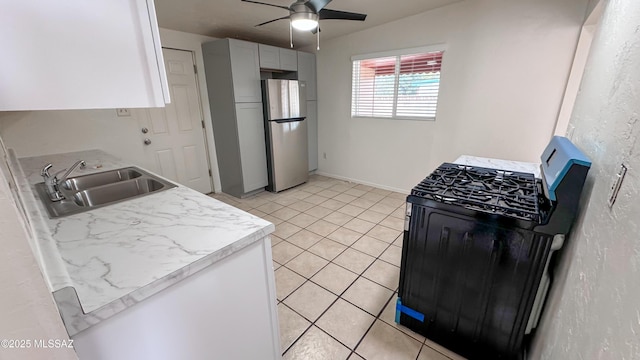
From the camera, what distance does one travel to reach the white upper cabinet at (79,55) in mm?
465

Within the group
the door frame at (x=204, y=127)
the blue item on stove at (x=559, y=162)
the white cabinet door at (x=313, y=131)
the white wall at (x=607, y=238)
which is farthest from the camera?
the white cabinet door at (x=313, y=131)

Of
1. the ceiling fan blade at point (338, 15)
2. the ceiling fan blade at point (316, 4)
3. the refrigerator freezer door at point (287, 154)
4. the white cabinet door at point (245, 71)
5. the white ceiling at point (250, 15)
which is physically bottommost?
the refrigerator freezer door at point (287, 154)

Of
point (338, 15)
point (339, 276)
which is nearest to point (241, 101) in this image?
point (338, 15)

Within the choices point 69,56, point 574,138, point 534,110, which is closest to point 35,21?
point 69,56

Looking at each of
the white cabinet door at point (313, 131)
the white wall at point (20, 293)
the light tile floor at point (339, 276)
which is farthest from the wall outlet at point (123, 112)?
the white wall at point (20, 293)

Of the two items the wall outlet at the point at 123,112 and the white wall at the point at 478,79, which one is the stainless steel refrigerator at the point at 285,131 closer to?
the white wall at the point at 478,79

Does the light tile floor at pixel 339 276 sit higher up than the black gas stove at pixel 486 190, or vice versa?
the black gas stove at pixel 486 190

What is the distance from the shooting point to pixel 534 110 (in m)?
2.59

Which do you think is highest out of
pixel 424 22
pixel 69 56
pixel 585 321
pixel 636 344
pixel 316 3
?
pixel 424 22

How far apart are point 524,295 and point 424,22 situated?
3.09 metres

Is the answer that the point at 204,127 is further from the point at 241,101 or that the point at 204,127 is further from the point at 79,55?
the point at 79,55

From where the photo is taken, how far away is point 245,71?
3246mm

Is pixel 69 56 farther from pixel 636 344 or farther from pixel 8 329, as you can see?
pixel 636 344

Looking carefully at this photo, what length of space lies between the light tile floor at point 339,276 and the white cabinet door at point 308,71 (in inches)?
71.5
